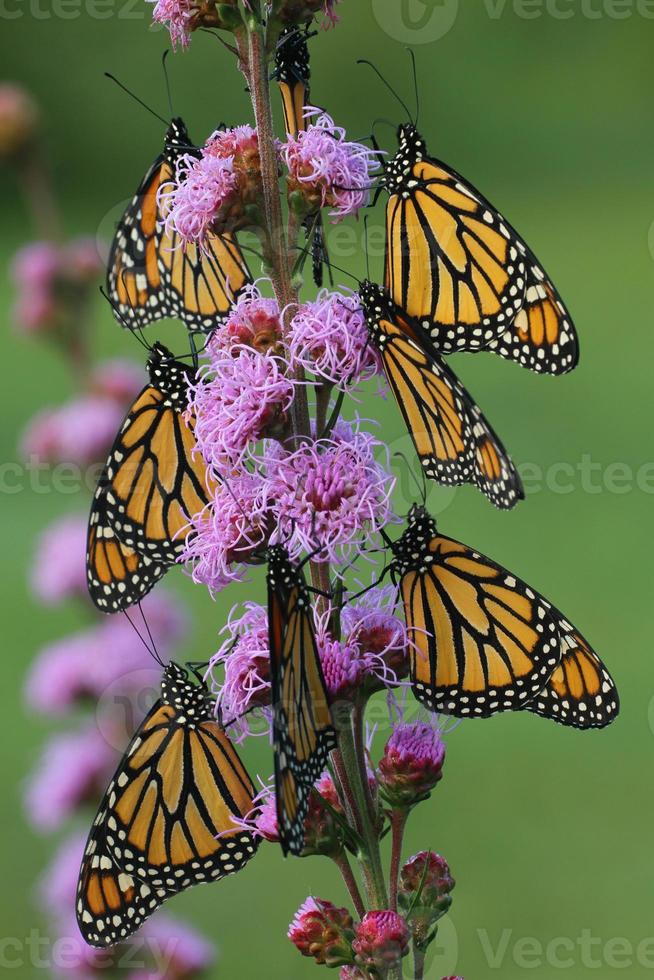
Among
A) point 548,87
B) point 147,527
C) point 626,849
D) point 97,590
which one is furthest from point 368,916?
point 548,87

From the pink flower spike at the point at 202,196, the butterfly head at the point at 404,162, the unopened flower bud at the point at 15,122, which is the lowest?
the pink flower spike at the point at 202,196

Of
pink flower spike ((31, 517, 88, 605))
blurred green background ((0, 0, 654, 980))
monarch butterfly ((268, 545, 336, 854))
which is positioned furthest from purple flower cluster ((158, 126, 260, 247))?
blurred green background ((0, 0, 654, 980))

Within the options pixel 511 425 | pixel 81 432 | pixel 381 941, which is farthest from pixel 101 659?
pixel 511 425

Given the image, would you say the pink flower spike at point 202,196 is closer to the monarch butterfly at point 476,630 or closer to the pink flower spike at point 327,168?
the pink flower spike at point 327,168

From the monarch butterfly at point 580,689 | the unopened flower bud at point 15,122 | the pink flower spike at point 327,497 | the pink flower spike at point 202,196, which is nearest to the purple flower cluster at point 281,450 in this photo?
the pink flower spike at point 327,497

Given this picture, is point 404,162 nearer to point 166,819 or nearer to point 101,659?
point 166,819

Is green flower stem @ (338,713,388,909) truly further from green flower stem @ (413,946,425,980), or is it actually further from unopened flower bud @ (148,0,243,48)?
unopened flower bud @ (148,0,243,48)
